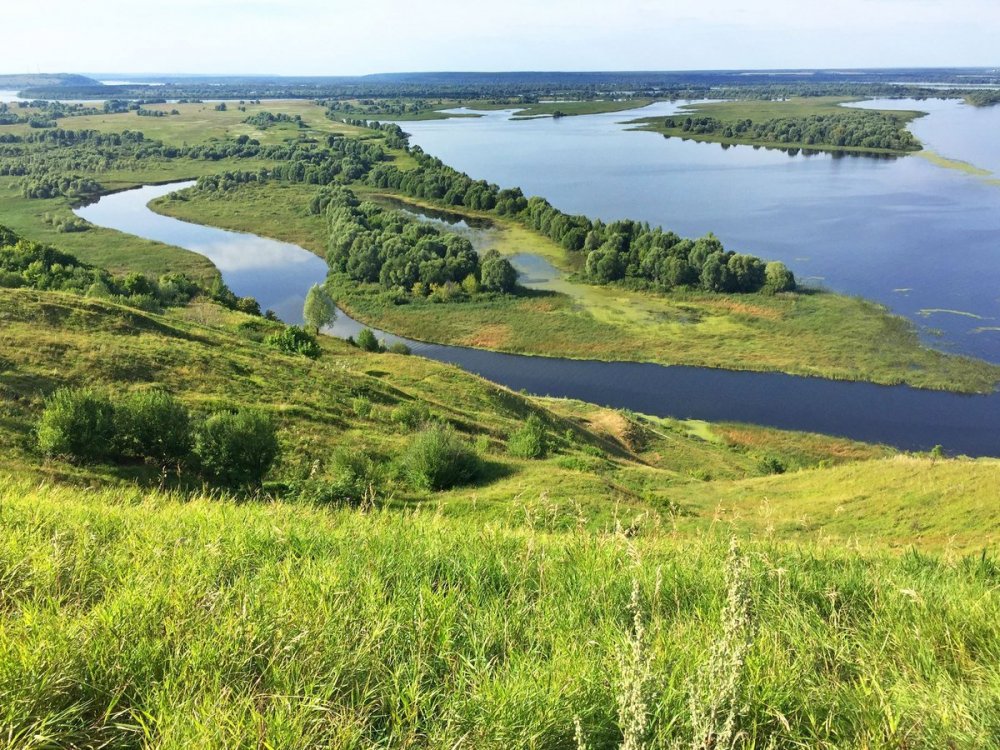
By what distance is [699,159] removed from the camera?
143m

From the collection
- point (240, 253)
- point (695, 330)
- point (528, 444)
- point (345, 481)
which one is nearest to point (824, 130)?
point (695, 330)

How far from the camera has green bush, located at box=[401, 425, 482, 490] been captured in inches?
727

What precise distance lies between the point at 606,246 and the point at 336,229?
34.3 metres

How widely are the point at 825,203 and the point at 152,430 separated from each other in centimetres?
10518

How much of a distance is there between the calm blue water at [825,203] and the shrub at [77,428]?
58.7 metres

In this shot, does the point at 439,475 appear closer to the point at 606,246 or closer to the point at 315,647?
the point at 315,647

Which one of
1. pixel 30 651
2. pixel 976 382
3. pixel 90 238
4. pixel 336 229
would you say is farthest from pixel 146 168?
pixel 30 651

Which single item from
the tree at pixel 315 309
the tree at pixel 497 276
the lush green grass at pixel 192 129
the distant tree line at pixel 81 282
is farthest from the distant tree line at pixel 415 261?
the lush green grass at pixel 192 129

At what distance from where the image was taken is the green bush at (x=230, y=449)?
15.8m

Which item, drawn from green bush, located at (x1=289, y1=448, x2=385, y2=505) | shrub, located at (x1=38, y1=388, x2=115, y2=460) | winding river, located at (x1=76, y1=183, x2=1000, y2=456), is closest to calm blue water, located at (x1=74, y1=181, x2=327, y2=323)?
winding river, located at (x1=76, y1=183, x2=1000, y2=456)

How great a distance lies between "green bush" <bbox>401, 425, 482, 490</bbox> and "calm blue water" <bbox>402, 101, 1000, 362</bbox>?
4954 centimetres

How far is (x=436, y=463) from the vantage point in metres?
18.5

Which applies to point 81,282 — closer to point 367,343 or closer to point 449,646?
point 367,343

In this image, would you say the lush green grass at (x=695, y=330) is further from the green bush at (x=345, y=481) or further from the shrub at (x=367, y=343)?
the green bush at (x=345, y=481)
